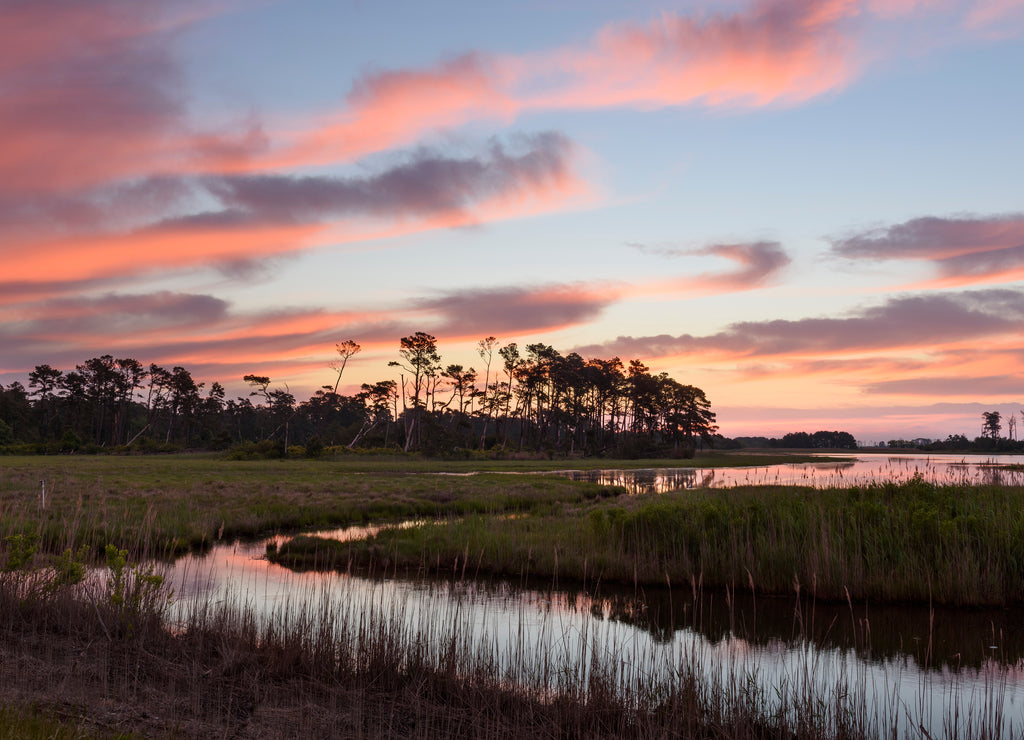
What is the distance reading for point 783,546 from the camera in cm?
1658

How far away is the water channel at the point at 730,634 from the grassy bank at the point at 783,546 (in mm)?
561

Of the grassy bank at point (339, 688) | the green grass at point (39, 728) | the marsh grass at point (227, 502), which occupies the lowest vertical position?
the marsh grass at point (227, 502)

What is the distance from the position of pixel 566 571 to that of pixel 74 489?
27564mm

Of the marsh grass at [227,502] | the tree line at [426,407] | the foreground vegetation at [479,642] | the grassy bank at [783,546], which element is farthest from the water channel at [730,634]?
the tree line at [426,407]

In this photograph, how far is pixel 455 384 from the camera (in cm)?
11450

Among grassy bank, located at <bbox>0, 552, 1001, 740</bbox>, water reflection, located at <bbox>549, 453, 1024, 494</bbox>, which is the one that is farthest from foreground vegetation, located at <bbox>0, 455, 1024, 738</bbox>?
water reflection, located at <bbox>549, 453, 1024, 494</bbox>

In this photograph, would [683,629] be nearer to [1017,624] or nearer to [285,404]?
[1017,624]

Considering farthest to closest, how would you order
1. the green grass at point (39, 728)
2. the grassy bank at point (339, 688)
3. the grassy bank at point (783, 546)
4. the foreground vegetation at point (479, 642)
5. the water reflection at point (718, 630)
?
the grassy bank at point (783, 546) → the water reflection at point (718, 630) → the foreground vegetation at point (479, 642) → the grassy bank at point (339, 688) → the green grass at point (39, 728)

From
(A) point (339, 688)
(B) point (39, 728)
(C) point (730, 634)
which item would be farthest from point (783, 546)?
Result: (B) point (39, 728)

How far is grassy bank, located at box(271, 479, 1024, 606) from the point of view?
14859 millimetres

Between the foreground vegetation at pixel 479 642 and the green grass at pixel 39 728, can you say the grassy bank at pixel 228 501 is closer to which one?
the foreground vegetation at pixel 479 642

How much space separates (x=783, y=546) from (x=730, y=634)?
4371 millimetres

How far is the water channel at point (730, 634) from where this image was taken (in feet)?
30.5

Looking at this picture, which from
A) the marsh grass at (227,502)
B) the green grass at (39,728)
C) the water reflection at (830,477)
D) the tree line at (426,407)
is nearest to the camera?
the green grass at (39,728)
